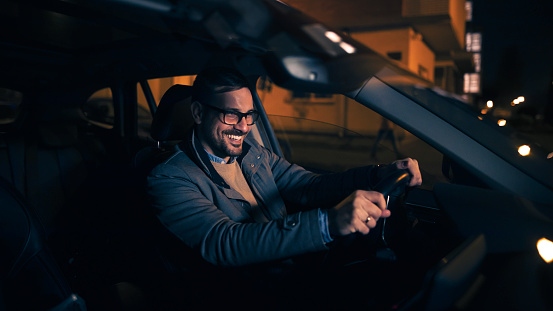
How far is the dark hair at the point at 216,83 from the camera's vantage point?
1701mm

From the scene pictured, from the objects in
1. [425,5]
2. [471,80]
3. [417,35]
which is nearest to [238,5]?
[417,35]

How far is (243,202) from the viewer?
1.75 metres

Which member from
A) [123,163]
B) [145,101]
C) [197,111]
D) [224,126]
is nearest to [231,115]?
[224,126]

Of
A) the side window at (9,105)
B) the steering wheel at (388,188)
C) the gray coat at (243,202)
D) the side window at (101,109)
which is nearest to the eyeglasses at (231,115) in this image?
the gray coat at (243,202)

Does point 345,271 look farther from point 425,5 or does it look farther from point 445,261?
point 425,5

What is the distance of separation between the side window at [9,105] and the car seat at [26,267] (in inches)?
45.2

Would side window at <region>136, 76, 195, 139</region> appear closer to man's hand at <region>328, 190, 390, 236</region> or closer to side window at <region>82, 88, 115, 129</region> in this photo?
side window at <region>82, 88, 115, 129</region>

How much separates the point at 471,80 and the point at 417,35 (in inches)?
495

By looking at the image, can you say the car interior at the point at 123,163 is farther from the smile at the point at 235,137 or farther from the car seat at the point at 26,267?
the smile at the point at 235,137

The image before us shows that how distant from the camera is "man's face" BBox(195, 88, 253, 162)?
1.70 m

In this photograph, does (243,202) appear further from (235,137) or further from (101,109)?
(101,109)

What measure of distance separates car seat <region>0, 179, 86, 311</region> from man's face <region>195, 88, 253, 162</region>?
771 millimetres

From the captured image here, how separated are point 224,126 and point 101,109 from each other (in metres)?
1.94

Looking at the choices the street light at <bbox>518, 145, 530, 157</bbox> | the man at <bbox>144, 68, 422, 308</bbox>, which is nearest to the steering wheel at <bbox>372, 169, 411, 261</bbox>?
the man at <bbox>144, 68, 422, 308</bbox>
